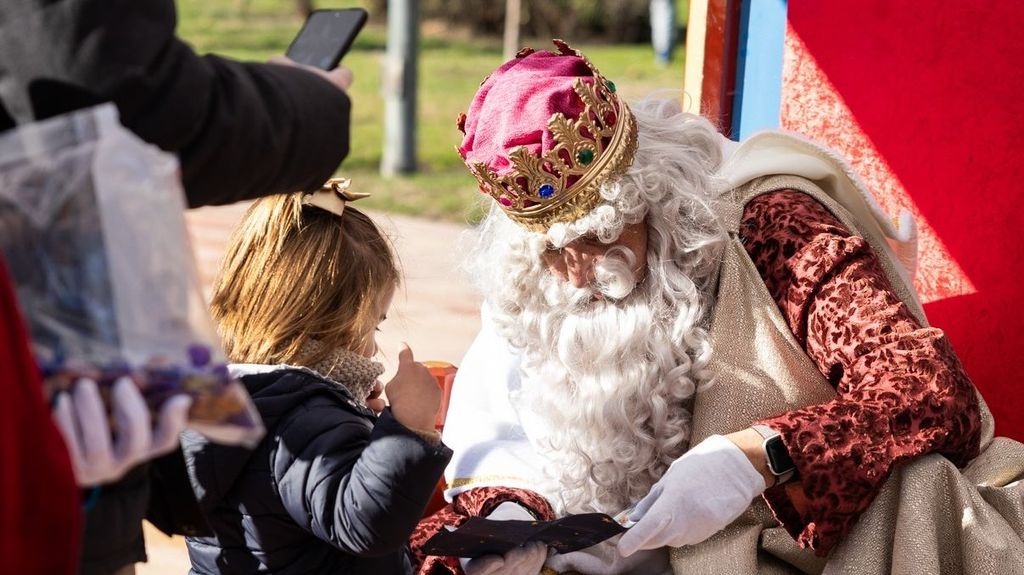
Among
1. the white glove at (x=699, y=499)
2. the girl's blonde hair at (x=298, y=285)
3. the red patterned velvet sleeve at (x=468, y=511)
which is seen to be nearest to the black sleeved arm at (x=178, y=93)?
the girl's blonde hair at (x=298, y=285)

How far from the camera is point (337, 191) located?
2152 millimetres

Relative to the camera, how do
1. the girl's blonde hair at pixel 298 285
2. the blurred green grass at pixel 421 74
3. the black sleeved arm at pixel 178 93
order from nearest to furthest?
the black sleeved arm at pixel 178 93, the girl's blonde hair at pixel 298 285, the blurred green grass at pixel 421 74

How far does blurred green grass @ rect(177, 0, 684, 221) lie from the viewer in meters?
8.94

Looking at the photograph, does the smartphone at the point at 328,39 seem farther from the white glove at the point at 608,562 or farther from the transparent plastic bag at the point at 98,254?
the white glove at the point at 608,562

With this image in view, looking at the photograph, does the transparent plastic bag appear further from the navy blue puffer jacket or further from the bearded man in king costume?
the bearded man in king costume

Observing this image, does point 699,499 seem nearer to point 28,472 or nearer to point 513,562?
point 513,562

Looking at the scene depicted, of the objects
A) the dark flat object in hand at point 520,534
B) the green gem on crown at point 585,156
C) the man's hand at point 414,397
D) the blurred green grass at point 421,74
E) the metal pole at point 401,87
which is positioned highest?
the green gem on crown at point 585,156

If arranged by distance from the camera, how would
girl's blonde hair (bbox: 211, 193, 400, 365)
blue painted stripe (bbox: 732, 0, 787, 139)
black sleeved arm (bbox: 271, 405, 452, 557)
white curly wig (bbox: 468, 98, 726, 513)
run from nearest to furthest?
black sleeved arm (bbox: 271, 405, 452, 557), girl's blonde hair (bbox: 211, 193, 400, 365), white curly wig (bbox: 468, 98, 726, 513), blue painted stripe (bbox: 732, 0, 787, 139)

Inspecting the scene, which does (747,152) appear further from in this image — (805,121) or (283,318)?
(283,318)

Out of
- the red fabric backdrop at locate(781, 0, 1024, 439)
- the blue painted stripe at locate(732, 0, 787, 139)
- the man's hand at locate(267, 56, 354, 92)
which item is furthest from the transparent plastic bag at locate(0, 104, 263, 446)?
the blue painted stripe at locate(732, 0, 787, 139)

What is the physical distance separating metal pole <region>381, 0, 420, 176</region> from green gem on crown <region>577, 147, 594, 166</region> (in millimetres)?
7132

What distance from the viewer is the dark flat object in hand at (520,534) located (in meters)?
1.96

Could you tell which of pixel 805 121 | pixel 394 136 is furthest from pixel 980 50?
pixel 394 136

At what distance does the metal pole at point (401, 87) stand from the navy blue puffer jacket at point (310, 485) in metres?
7.36
